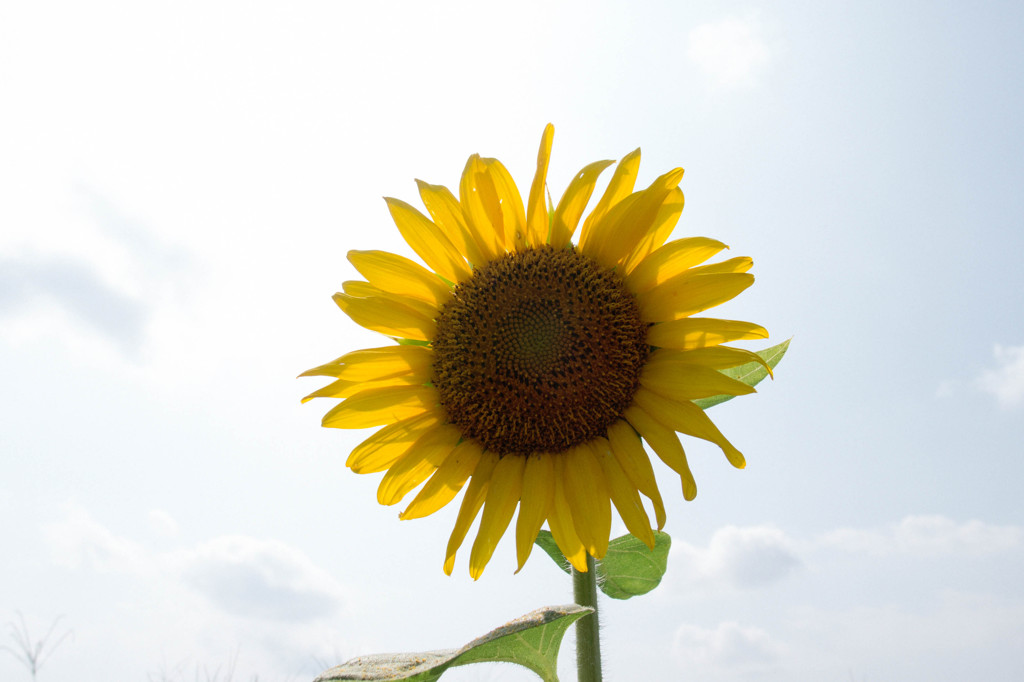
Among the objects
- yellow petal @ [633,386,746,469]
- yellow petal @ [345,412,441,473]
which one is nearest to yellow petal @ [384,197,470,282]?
yellow petal @ [345,412,441,473]

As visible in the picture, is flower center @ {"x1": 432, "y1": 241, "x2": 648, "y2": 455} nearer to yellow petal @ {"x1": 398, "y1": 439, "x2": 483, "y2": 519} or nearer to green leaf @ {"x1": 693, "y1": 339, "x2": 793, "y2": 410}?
yellow petal @ {"x1": 398, "y1": 439, "x2": 483, "y2": 519}

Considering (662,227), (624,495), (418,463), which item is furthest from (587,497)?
(662,227)

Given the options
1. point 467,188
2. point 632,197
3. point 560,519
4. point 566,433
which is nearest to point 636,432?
point 566,433

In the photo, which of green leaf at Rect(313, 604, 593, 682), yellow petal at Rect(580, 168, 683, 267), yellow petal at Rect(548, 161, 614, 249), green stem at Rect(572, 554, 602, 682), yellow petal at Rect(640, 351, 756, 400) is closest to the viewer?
green leaf at Rect(313, 604, 593, 682)

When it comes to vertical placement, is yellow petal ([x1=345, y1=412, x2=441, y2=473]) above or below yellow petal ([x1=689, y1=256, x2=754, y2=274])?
below

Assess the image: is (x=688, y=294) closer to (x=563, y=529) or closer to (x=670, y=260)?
(x=670, y=260)

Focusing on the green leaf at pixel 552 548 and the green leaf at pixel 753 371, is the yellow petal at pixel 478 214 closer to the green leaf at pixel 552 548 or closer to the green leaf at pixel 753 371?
the green leaf at pixel 753 371
